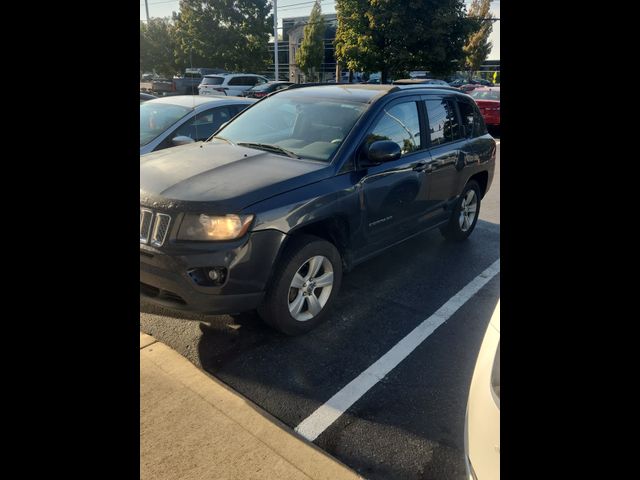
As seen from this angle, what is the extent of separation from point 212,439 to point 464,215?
156 inches

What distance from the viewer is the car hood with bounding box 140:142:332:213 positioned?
2.96 metres

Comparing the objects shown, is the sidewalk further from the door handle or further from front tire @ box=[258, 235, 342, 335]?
the door handle

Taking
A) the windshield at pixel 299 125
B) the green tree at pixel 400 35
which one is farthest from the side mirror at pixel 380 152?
the green tree at pixel 400 35

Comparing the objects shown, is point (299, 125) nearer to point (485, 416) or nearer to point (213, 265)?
point (213, 265)

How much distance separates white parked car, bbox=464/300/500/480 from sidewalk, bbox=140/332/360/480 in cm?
85

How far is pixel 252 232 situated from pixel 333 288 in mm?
944

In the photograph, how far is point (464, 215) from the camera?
548 centimetres

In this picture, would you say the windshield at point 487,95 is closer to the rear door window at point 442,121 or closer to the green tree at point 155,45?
the rear door window at point 442,121

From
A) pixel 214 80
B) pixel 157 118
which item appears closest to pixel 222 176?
pixel 157 118

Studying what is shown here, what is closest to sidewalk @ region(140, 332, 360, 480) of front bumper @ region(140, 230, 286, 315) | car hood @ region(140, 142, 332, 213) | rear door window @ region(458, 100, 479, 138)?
front bumper @ region(140, 230, 286, 315)

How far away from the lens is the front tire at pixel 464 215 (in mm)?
5270
